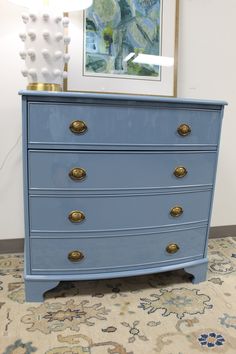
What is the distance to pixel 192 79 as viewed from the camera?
1909 mm

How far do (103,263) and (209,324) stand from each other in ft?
1.70

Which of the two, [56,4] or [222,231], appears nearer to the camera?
[56,4]

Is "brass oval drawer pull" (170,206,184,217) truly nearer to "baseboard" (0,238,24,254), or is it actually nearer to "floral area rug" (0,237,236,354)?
"floral area rug" (0,237,236,354)

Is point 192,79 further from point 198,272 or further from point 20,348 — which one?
point 20,348

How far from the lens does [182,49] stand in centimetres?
186

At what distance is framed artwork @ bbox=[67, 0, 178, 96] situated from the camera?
166 centimetres

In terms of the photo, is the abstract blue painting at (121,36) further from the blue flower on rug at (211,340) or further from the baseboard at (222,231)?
the blue flower on rug at (211,340)

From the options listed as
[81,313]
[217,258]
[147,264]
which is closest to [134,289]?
[147,264]

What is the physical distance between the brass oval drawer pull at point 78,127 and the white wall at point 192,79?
619 millimetres

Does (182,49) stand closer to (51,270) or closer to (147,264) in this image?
(147,264)

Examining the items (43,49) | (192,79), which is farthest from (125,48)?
(43,49)

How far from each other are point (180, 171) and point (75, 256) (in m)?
0.61

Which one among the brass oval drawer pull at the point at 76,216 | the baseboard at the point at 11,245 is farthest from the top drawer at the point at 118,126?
the baseboard at the point at 11,245

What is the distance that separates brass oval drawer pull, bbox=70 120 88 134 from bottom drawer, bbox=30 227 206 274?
470 millimetres
